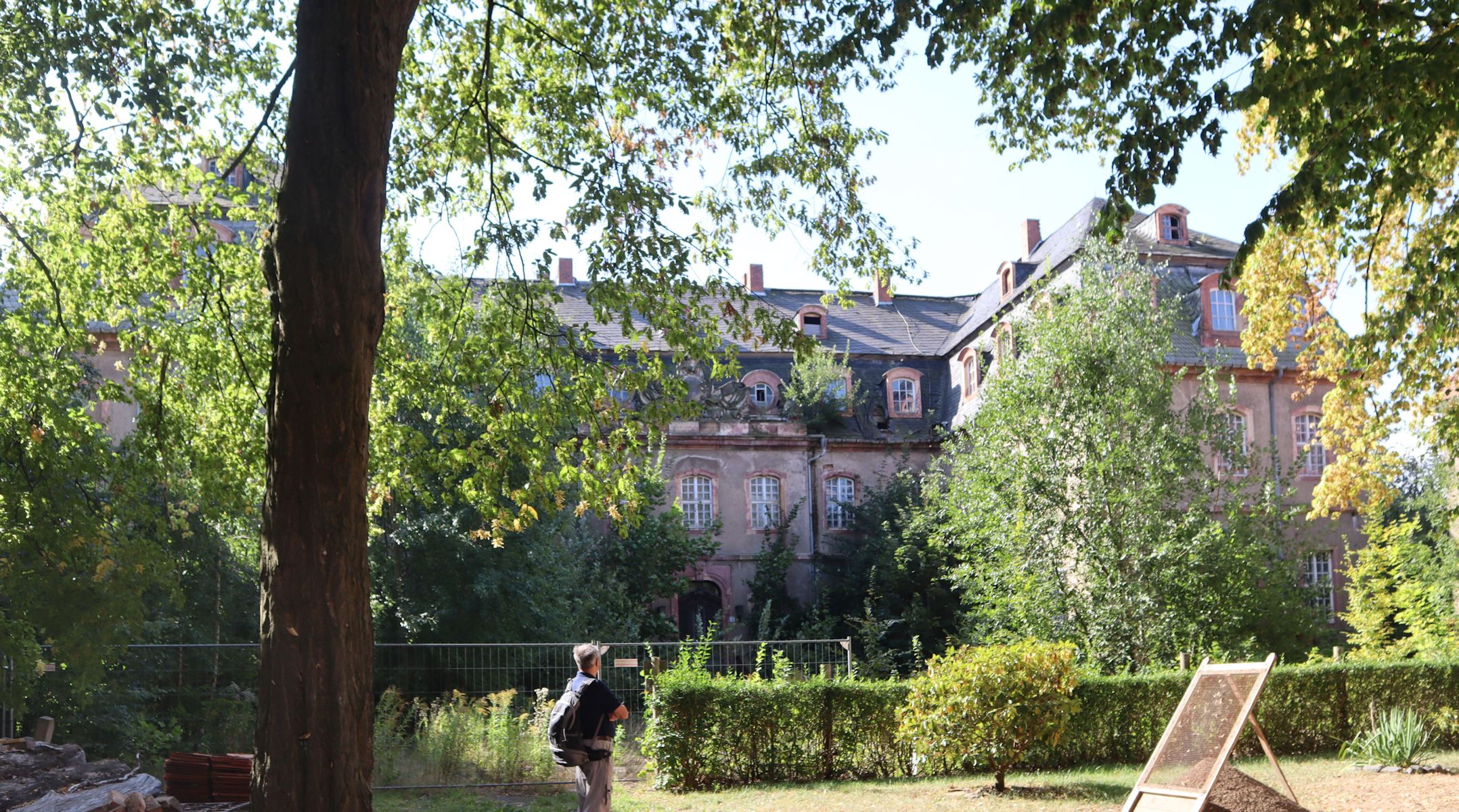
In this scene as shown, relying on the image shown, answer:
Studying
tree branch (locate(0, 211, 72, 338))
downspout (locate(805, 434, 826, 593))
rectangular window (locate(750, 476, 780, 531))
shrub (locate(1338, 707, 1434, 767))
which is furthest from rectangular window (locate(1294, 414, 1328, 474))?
tree branch (locate(0, 211, 72, 338))

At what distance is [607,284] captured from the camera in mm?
10461

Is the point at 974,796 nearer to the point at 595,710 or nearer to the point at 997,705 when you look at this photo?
the point at 997,705

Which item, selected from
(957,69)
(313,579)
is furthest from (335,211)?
(957,69)

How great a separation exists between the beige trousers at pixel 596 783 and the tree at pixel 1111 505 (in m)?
12.1

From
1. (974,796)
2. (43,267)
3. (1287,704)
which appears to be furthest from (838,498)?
(43,267)

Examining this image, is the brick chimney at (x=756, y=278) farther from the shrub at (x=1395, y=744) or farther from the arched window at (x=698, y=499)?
the shrub at (x=1395, y=744)

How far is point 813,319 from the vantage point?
36844 millimetres

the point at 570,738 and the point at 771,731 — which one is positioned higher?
the point at 570,738

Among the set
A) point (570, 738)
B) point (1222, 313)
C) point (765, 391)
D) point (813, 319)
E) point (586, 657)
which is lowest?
point (570, 738)

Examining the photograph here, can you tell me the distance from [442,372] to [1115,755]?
29.7 ft

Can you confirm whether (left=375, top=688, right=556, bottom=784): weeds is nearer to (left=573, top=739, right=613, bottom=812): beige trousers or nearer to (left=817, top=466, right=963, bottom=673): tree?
(left=573, top=739, right=613, bottom=812): beige trousers

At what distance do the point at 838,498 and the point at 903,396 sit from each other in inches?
148

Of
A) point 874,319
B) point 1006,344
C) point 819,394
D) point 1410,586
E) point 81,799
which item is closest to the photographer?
point 81,799

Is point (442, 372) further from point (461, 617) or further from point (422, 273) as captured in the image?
point (461, 617)
